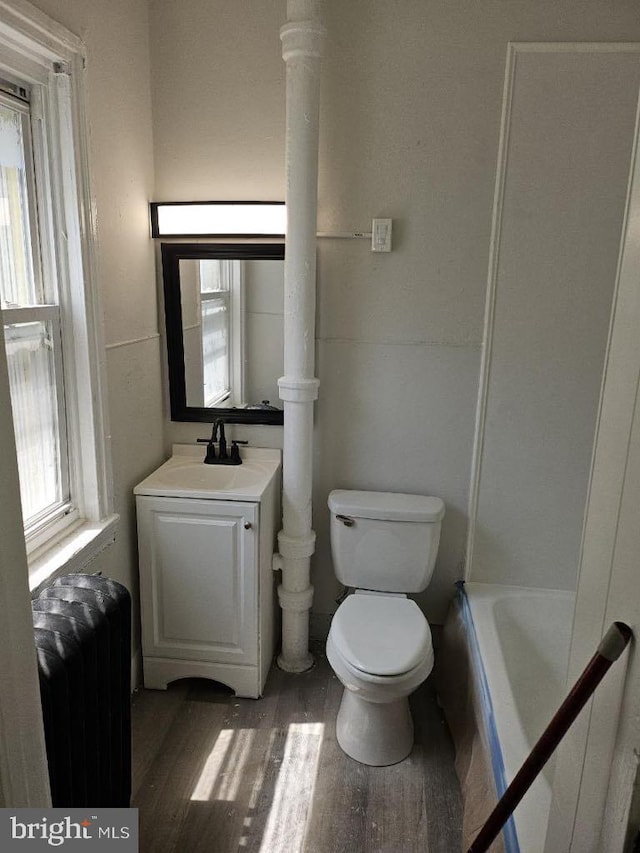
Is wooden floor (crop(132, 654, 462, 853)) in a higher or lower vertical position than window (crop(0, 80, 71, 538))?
lower

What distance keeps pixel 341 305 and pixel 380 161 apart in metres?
0.53

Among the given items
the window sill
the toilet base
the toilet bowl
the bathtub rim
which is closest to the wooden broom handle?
the bathtub rim

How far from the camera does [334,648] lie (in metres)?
2.04

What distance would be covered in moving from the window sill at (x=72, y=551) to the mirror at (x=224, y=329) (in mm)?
653

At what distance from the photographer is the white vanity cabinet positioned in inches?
85.1

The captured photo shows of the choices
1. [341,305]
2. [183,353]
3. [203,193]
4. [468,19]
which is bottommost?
[183,353]

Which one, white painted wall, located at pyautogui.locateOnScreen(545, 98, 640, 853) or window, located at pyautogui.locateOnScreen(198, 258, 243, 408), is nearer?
white painted wall, located at pyautogui.locateOnScreen(545, 98, 640, 853)

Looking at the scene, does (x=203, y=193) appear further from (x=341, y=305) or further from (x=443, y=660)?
(x=443, y=660)

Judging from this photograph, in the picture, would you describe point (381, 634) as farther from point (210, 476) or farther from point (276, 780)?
point (210, 476)

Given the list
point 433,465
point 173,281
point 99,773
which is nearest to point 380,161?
point 173,281

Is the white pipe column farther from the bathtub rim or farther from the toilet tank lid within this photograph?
the bathtub rim

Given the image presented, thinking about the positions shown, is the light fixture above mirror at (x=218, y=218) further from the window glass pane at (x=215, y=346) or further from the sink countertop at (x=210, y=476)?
the sink countertop at (x=210, y=476)

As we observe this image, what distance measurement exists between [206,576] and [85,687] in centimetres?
83

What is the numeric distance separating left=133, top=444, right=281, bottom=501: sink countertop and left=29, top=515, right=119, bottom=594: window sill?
0.73 ft
